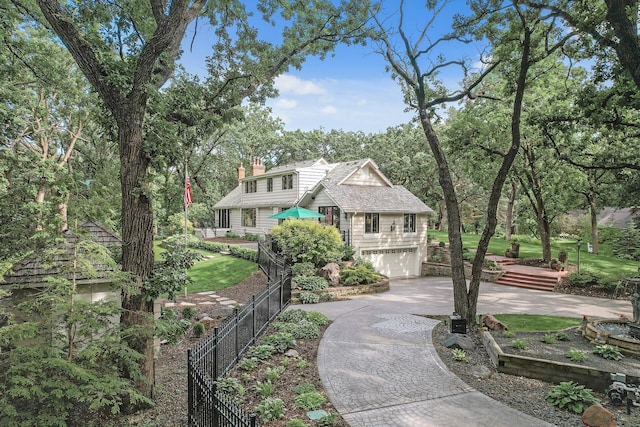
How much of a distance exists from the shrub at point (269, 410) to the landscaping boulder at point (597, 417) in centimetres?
511

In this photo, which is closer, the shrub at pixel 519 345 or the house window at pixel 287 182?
the shrub at pixel 519 345

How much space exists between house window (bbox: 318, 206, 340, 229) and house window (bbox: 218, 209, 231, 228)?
52.7ft

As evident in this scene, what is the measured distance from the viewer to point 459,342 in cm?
993

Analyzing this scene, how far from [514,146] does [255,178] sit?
25465mm

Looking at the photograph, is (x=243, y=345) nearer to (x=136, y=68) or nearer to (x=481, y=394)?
(x=481, y=394)

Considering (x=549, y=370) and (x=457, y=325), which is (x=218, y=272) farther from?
(x=549, y=370)

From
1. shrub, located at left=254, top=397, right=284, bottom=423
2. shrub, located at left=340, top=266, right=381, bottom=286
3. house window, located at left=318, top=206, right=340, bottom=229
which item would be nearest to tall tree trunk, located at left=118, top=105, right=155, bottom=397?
shrub, located at left=254, top=397, right=284, bottom=423

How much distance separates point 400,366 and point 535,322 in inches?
291

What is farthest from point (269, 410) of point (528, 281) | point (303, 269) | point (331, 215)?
point (528, 281)

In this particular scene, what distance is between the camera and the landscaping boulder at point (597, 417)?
5.76 metres

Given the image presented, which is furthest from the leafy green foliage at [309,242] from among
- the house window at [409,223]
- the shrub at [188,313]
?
the house window at [409,223]

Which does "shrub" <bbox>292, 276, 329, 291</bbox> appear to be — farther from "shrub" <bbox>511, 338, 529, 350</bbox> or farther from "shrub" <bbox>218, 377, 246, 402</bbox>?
"shrub" <bbox>218, 377, 246, 402</bbox>

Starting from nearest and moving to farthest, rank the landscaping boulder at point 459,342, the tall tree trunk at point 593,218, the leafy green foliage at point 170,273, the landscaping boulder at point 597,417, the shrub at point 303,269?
the landscaping boulder at point 597,417 → the leafy green foliage at point 170,273 → the landscaping boulder at point 459,342 → the shrub at point 303,269 → the tall tree trunk at point 593,218

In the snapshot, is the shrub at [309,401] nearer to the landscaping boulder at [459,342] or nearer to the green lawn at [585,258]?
the landscaping boulder at [459,342]
